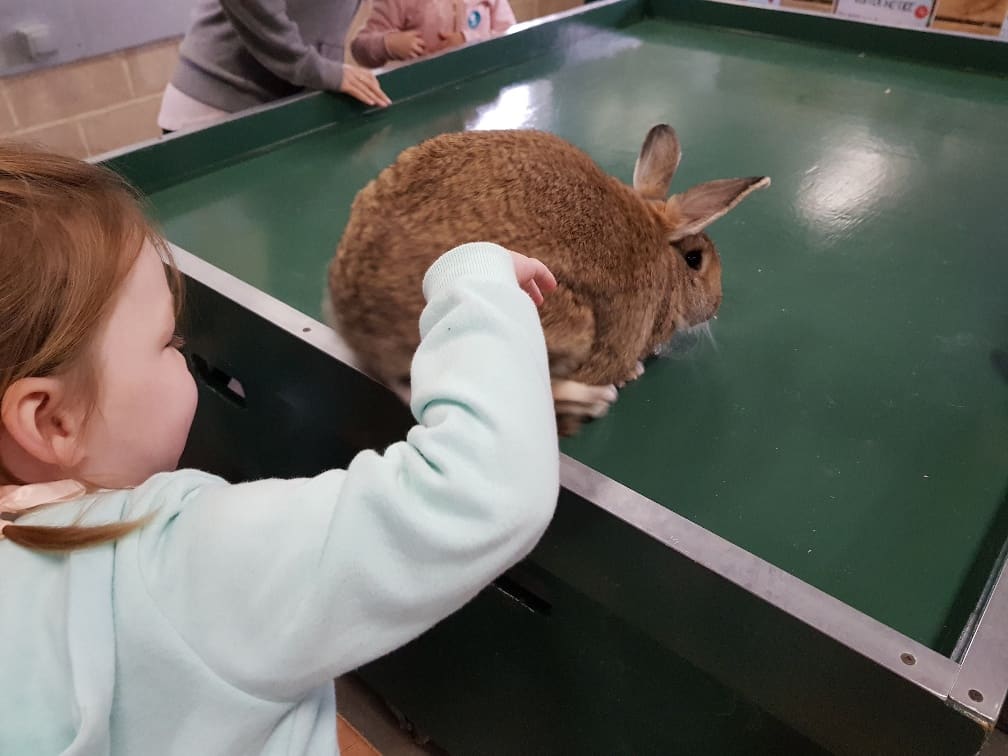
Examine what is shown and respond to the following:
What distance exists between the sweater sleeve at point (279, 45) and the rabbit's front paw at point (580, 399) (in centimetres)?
98

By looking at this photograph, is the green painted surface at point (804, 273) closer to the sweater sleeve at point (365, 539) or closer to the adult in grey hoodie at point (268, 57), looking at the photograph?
the adult in grey hoodie at point (268, 57)

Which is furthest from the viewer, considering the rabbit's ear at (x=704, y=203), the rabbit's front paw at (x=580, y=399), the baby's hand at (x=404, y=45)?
the baby's hand at (x=404, y=45)

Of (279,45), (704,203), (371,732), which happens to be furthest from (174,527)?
(279,45)

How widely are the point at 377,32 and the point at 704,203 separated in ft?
4.66

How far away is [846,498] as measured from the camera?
0.86 meters

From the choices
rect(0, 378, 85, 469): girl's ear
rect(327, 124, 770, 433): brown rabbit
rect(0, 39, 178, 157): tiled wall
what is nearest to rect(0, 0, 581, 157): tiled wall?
rect(0, 39, 178, 157): tiled wall

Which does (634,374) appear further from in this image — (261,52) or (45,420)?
(261,52)

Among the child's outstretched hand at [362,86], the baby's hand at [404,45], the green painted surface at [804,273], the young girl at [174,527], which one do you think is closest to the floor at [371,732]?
the green painted surface at [804,273]

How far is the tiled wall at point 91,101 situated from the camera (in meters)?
2.20

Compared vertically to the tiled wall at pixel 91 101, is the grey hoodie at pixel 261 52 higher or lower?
higher

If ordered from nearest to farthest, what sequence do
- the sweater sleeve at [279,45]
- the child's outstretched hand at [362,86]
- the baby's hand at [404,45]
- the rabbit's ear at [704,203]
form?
the rabbit's ear at [704,203], the sweater sleeve at [279,45], the child's outstretched hand at [362,86], the baby's hand at [404,45]

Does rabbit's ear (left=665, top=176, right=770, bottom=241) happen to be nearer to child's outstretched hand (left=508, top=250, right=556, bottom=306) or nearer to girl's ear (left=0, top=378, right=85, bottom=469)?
child's outstretched hand (left=508, top=250, right=556, bottom=306)

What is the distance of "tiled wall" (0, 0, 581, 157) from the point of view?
2.20 m

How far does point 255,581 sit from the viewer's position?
53cm
